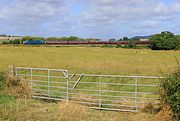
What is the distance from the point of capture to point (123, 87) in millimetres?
19844

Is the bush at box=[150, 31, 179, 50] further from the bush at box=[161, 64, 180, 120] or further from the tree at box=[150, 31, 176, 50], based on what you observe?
the bush at box=[161, 64, 180, 120]

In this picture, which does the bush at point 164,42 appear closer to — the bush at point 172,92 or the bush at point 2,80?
the bush at point 2,80

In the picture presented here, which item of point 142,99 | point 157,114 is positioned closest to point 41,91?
point 142,99

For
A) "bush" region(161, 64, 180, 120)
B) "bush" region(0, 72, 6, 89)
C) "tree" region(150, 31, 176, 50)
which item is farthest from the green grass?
"tree" region(150, 31, 176, 50)

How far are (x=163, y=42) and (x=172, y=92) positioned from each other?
321 ft

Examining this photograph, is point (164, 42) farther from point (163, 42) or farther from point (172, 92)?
point (172, 92)

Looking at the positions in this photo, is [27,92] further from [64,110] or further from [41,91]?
[64,110]

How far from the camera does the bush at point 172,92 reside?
9.18m

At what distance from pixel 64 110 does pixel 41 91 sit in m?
3.91

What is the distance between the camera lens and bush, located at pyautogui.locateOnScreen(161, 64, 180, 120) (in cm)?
918

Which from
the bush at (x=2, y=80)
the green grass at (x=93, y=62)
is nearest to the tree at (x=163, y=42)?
the green grass at (x=93, y=62)

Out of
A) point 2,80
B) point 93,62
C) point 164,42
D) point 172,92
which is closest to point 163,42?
point 164,42

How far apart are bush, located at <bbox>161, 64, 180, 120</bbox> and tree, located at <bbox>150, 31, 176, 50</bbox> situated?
317 feet

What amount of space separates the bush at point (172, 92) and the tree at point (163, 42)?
3799 inches
